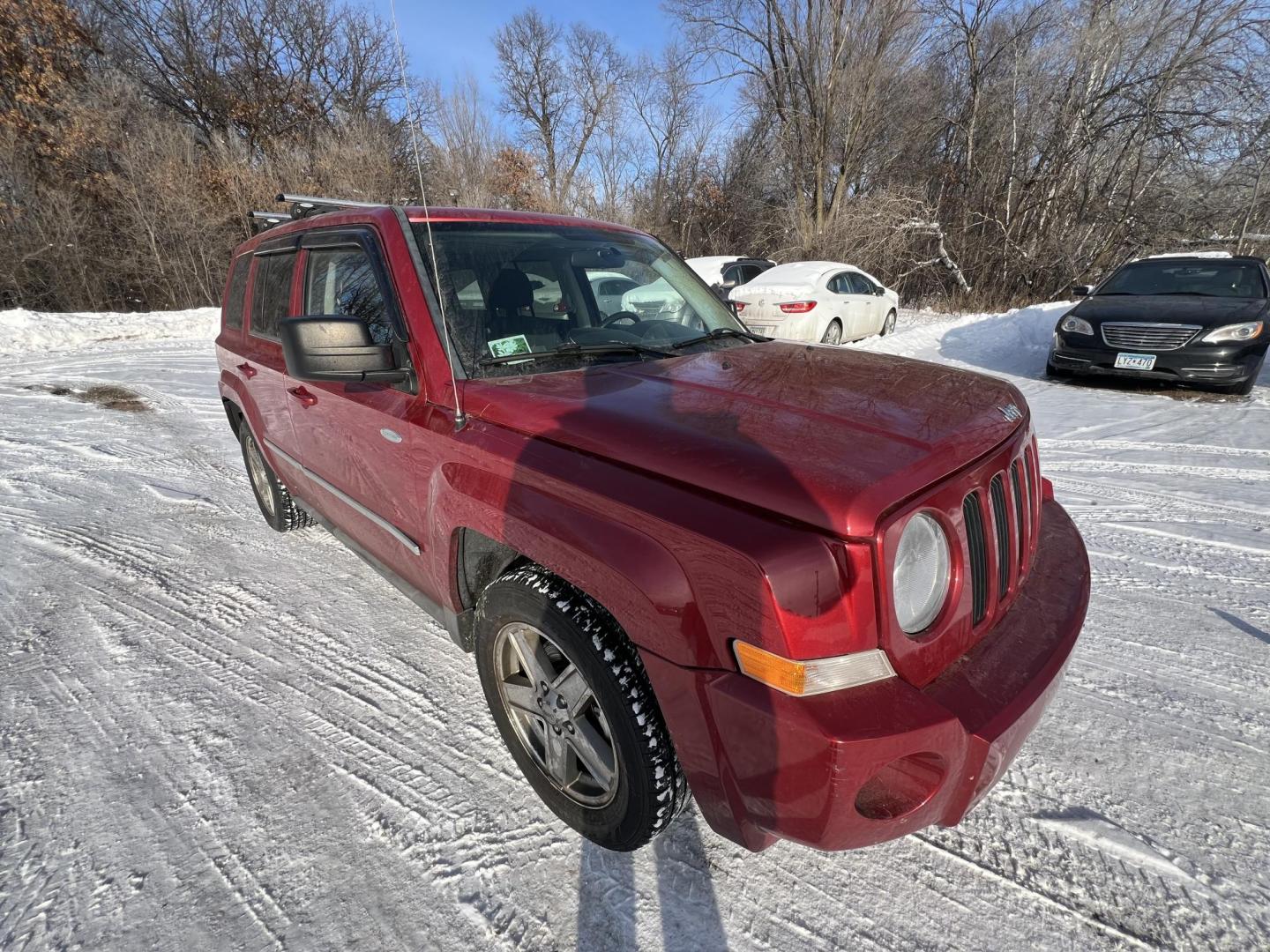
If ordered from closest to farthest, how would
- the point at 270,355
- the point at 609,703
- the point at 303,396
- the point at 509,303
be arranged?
1. the point at 609,703
2. the point at 509,303
3. the point at 303,396
4. the point at 270,355

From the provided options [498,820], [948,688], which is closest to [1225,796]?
[948,688]

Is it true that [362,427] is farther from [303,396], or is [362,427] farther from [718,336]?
[718,336]

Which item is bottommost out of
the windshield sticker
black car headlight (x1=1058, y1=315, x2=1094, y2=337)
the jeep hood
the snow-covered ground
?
the snow-covered ground

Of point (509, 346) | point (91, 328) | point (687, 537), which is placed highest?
point (91, 328)

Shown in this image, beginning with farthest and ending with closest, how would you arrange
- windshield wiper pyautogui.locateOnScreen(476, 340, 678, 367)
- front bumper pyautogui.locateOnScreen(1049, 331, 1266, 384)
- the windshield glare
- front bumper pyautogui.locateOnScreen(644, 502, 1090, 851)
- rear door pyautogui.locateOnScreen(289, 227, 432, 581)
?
the windshield glare, front bumper pyautogui.locateOnScreen(1049, 331, 1266, 384), rear door pyautogui.locateOnScreen(289, 227, 432, 581), windshield wiper pyautogui.locateOnScreen(476, 340, 678, 367), front bumper pyautogui.locateOnScreen(644, 502, 1090, 851)

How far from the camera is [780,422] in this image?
162 centimetres

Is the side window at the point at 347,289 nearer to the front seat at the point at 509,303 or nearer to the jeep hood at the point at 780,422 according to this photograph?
the front seat at the point at 509,303

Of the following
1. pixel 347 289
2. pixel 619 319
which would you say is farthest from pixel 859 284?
pixel 347 289

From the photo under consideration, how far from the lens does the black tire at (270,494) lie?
12.7 ft

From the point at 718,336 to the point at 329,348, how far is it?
158 cm

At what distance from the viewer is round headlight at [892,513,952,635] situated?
139 centimetres

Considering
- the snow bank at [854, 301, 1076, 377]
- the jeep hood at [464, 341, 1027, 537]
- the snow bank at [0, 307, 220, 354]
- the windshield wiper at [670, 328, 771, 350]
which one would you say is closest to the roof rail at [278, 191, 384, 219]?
the windshield wiper at [670, 328, 771, 350]

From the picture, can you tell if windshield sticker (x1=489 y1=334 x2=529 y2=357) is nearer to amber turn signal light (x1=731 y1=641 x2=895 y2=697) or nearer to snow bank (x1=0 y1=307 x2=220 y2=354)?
amber turn signal light (x1=731 y1=641 x2=895 y2=697)

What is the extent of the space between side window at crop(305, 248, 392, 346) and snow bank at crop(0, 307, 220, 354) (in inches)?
496
